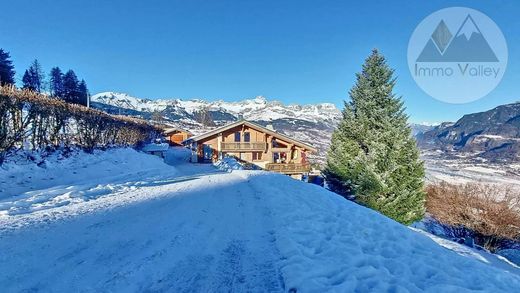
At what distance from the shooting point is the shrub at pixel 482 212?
58.1 feet

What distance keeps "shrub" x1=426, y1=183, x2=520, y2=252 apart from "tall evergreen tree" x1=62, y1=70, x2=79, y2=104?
208 ft

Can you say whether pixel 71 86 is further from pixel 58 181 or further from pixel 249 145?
pixel 58 181

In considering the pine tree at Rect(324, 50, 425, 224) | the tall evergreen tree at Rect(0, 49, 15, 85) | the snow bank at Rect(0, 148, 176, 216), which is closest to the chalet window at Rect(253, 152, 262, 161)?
the pine tree at Rect(324, 50, 425, 224)

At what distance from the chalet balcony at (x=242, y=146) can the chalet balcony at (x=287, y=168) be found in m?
4.35

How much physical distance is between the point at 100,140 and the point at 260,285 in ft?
66.9

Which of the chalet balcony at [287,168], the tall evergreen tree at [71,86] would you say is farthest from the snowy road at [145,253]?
the tall evergreen tree at [71,86]

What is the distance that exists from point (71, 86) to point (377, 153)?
63.9m

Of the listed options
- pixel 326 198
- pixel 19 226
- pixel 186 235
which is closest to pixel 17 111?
pixel 19 226

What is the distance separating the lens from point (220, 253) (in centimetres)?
468

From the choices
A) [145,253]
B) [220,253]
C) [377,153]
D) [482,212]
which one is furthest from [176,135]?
[220,253]

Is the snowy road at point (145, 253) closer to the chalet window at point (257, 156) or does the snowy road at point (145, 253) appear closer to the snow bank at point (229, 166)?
the snow bank at point (229, 166)

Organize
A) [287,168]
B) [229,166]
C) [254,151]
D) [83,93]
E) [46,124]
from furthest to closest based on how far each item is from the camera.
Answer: [83,93] → [254,151] → [287,168] → [229,166] → [46,124]

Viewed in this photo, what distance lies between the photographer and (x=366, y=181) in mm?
18094

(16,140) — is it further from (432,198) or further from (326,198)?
(432,198)
